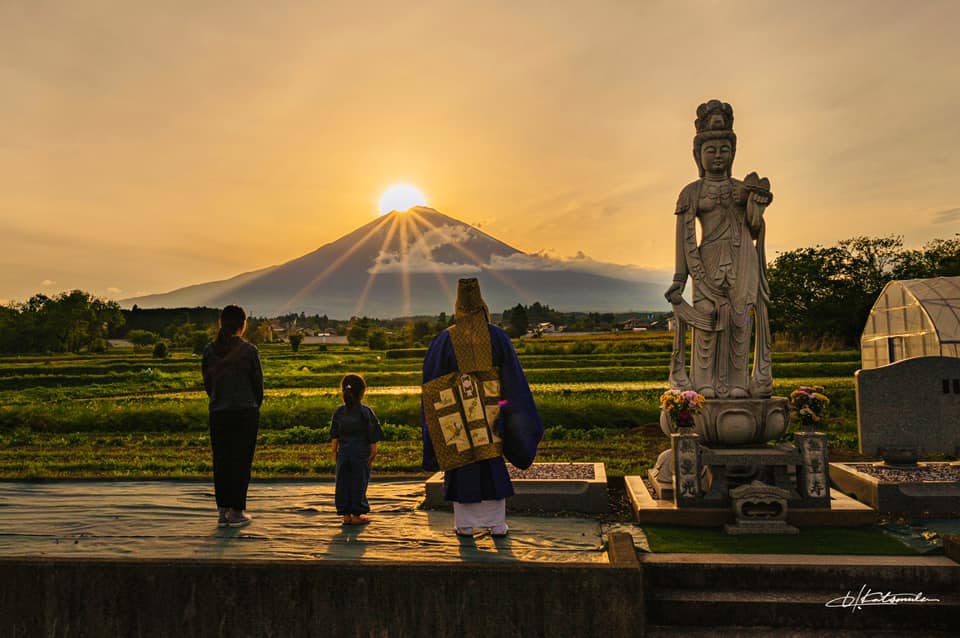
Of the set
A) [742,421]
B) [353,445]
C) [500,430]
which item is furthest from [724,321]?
[353,445]

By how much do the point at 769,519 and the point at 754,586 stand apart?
4.74ft

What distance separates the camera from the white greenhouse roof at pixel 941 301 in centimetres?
2217

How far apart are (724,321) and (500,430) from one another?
10.1 feet

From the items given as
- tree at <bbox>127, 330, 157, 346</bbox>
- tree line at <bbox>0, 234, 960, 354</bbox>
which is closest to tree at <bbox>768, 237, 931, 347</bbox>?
tree line at <bbox>0, 234, 960, 354</bbox>

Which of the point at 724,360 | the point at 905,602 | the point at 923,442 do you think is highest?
the point at 724,360

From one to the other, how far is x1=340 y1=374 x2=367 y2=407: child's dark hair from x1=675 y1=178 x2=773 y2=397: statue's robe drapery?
3612mm

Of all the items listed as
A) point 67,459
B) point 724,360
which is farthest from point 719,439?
point 67,459

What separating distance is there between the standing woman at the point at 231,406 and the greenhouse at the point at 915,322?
2172 centimetres

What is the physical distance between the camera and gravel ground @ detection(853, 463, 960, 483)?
753 cm

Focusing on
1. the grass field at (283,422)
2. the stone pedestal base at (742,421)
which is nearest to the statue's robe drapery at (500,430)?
the stone pedestal base at (742,421)

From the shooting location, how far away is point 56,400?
23906 millimetres

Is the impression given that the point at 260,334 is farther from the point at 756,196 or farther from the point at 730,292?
the point at 756,196

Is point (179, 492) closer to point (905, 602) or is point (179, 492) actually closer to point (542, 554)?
point (542, 554)

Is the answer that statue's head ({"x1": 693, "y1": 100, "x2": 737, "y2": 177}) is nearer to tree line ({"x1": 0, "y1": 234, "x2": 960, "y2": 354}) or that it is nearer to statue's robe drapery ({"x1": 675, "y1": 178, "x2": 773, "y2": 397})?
statue's robe drapery ({"x1": 675, "y1": 178, "x2": 773, "y2": 397})
